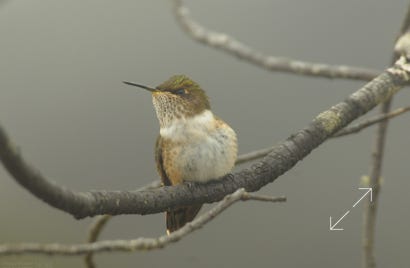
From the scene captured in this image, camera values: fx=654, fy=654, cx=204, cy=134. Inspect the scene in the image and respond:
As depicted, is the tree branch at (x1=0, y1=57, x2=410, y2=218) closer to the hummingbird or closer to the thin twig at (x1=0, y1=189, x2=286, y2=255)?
the thin twig at (x1=0, y1=189, x2=286, y2=255)

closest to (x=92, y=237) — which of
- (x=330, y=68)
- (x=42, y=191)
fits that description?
(x=42, y=191)

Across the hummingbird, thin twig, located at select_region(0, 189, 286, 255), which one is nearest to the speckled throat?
the hummingbird

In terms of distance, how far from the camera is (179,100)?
380cm

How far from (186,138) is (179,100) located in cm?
26

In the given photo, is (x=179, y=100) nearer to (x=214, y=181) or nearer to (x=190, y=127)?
(x=190, y=127)

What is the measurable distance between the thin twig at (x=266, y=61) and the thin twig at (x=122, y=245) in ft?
7.42

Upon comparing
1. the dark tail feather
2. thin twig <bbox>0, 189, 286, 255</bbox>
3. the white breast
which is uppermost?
thin twig <bbox>0, 189, 286, 255</bbox>

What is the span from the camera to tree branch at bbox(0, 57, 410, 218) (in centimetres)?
177

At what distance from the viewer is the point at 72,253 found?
6.01 feet

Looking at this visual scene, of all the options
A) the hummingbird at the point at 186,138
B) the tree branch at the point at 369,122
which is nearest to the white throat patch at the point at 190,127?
the hummingbird at the point at 186,138

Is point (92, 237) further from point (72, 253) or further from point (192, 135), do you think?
point (72, 253)

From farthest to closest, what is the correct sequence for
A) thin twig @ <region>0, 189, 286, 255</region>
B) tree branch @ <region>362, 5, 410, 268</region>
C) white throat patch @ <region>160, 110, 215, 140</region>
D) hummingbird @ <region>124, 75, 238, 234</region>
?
tree branch @ <region>362, 5, 410, 268</region>
white throat patch @ <region>160, 110, 215, 140</region>
hummingbird @ <region>124, 75, 238, 234</region>
thin twig @ <region>0, 189, 286, 255</region>

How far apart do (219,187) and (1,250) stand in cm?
143

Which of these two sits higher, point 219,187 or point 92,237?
point 219,187
